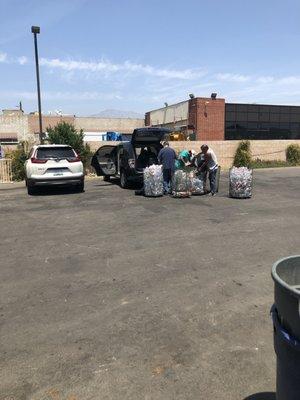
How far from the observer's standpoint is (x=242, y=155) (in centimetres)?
2441

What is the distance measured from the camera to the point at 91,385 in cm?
345

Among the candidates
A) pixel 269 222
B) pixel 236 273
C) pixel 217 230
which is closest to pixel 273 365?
pixel 236 273

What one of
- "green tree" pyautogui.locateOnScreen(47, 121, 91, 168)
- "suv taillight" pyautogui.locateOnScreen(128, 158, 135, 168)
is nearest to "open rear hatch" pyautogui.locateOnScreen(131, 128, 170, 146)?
"suv taillight" pyautogui.locateOnScreen(128, 158, 135, 168)

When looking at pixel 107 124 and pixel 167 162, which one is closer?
pixel 167 162

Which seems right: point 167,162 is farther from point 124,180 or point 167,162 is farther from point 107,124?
point 107,124

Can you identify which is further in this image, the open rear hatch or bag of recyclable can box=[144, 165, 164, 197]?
the open rear hatch

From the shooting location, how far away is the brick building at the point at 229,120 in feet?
102

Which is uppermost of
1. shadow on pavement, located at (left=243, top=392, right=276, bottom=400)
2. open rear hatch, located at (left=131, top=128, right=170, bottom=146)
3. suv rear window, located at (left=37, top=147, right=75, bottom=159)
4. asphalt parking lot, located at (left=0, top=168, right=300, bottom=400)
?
open rear hatch, located at (left=131, top=128, right=170, bottom=146)

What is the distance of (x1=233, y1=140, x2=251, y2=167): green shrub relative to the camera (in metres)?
24.3

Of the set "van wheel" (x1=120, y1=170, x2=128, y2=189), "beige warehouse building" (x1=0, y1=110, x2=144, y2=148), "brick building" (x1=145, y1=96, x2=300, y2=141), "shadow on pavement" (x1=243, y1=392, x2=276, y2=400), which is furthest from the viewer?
"beige warehouse building" (x1=0, y1=110, x2=144, y2=148)

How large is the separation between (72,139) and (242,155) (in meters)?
9.19

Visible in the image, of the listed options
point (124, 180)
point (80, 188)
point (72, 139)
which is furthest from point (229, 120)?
point (80, 188)

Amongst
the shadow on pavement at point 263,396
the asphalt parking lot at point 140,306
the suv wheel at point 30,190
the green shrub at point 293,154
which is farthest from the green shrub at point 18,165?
the shadow on pavement at point 263,396

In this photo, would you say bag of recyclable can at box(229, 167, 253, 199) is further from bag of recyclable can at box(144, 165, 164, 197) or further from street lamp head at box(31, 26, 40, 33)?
street lamp head at box(31, 26, 40, 33)
